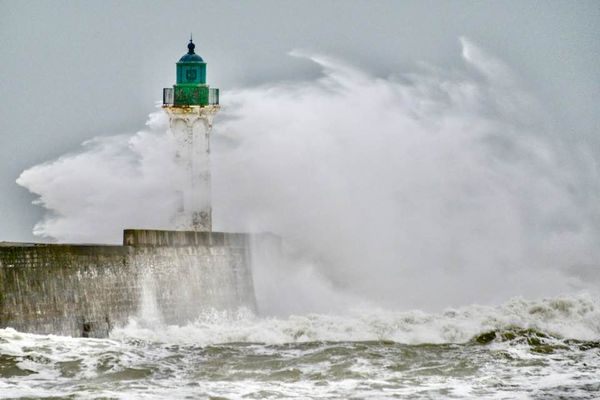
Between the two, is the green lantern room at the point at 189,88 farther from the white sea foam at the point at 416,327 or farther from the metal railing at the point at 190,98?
the white sea foam at the point at 416,327

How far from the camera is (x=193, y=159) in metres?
25.4

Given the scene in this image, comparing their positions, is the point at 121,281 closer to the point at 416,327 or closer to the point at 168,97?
the point at 416,327

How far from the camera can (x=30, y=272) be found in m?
16.7

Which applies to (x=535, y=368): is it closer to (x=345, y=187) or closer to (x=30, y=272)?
(x=30, y=272)

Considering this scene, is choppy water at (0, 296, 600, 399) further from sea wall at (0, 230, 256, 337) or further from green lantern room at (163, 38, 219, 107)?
green lantern room at (163, 38, 219, 107)

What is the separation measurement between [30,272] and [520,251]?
12.0 m

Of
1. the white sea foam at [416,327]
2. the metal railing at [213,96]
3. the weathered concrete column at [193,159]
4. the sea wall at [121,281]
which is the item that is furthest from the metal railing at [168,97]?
the white sea foam at [416,327]

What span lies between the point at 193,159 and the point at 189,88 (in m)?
1.21

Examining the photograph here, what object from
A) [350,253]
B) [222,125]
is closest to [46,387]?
[350,253]

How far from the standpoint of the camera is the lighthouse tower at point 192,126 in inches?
990

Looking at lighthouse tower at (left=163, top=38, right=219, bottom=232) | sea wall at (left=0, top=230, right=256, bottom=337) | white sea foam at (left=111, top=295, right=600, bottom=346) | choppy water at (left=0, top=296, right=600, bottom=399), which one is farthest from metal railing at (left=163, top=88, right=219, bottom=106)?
white sea foam at (left=111, top=295, right=600, bottom=346)

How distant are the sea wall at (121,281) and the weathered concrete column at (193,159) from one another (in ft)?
6.91

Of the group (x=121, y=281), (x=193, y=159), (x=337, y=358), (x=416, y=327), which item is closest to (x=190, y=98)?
(x=193, y=159)

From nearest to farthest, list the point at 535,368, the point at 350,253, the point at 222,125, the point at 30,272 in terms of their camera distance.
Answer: the point at 535,368, the point at 30,272, the point at 350,253, the point at 222,125
